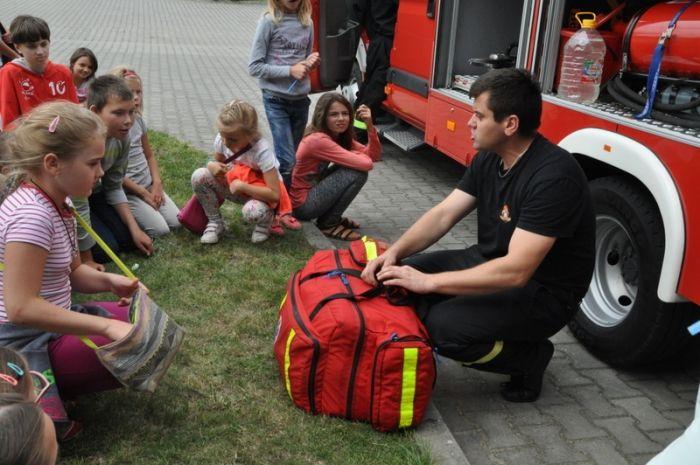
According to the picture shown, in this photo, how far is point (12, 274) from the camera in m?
2.26

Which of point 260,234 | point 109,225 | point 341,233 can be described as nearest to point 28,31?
point 109,225

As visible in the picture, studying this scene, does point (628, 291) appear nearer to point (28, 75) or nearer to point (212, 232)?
point (212, 232)

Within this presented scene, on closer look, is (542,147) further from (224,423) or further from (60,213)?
(60,213)

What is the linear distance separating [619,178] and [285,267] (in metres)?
1.96

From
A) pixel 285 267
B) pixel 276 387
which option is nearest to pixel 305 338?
pixel 276 387

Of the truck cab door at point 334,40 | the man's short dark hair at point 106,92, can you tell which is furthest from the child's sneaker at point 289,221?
the truck cab door at point 334,40

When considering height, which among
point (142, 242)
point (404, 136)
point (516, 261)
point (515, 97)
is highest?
point (515, 97)

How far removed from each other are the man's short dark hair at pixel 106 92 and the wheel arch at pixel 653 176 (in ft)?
7.88

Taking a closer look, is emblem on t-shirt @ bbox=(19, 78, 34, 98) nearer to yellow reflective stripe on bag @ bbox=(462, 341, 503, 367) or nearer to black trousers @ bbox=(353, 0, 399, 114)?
black trousers @ bbox=(353, 0, 399, 114)

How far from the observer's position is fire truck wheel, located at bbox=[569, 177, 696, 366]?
3072 mm

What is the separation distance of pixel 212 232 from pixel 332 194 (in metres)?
0.88

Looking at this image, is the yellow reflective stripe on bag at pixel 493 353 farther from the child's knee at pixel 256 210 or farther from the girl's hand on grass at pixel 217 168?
the girl's hand on grass at pixel 217 168

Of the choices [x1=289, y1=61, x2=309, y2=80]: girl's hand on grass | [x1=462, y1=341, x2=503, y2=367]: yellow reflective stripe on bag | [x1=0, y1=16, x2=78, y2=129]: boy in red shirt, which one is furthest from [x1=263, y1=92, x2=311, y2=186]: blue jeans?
[x1=462, y1=341, x2=503, y2=367]: yellow reflective stripe on bag

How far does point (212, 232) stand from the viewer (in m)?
4.53
